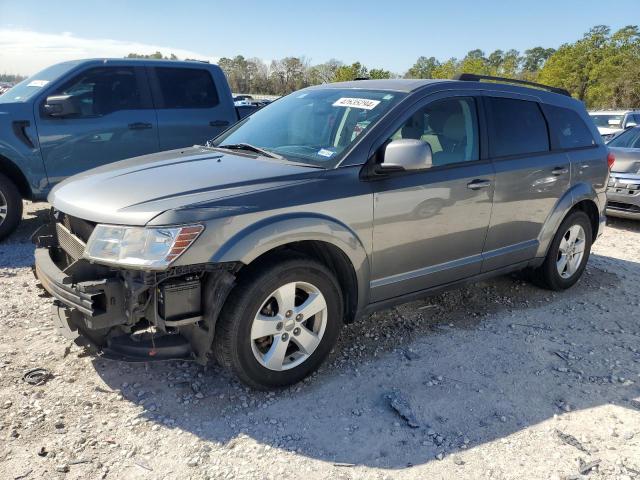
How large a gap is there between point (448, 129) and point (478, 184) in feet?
1.48

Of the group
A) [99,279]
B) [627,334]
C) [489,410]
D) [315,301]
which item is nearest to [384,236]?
[315,301]

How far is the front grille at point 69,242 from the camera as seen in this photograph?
112 inches

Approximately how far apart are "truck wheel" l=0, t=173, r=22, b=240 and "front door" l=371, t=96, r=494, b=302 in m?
4.47

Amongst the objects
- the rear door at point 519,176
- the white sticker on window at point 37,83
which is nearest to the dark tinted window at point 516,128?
the rear door at point 519,176

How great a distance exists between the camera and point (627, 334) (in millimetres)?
4094

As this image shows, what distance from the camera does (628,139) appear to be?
8.67 metres

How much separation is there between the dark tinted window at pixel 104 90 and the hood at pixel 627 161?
6958mm

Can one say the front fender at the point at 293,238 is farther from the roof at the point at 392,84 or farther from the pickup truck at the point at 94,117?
the pickup truck at the point at 94,117

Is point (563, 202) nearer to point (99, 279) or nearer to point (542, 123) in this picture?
point (542, 123)

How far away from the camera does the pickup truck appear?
5727 millimetres

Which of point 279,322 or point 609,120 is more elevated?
point 609,120

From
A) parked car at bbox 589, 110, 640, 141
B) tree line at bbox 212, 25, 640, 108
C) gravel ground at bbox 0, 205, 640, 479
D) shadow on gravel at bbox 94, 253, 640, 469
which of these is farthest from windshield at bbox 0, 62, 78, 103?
tree line at bbox 212, 25, 640, 108

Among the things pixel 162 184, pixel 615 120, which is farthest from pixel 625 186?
pixel 615 120

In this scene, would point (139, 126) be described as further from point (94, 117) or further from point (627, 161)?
point (627, 161)
